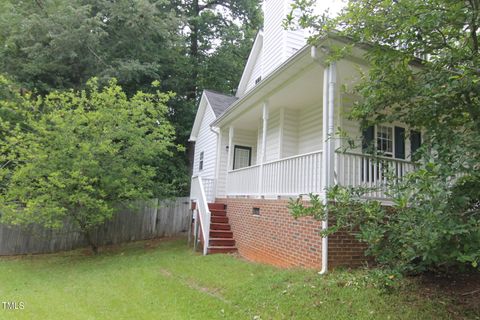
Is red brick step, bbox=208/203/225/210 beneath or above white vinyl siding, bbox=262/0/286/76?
beneath

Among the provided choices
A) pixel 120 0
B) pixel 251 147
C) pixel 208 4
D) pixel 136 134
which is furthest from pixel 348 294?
pixel 208 4

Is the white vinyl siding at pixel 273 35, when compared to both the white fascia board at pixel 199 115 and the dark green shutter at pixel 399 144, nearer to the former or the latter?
the white fascia board at pixel 199 115

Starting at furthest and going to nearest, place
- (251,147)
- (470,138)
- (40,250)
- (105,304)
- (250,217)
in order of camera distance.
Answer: (251,147) → (40,250) → (250,217) → (105,304) → (470,138)

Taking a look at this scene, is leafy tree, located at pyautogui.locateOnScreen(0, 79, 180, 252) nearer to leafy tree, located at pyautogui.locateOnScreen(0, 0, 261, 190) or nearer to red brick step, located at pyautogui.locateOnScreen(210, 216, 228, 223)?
red brick step, located at pyautogui.locateOnScreen(210, 216, 228, 223)

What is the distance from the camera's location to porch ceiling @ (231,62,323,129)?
7234mm

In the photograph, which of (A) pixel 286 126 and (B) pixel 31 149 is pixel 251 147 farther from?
(B) pixel 31 149

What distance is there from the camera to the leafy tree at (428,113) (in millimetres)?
2830

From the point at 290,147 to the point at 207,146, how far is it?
5847 millimetres

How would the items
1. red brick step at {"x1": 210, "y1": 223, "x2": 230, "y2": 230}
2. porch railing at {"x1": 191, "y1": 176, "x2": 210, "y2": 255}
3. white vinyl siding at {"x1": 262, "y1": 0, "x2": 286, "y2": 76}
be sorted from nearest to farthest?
porch railing at {"x1": 191, "y1": 176, "x2": 210, "y2": 255}
red brick step at {"x1": 210, "y1": 223, "x2": 230, "y2": 230}
white vinyl siding at {"x1": 262, "y1": 0, "x2": 286, "y2": 76}

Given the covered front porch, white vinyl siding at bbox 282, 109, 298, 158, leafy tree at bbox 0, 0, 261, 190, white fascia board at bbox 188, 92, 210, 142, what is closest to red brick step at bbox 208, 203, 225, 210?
the covered front porch

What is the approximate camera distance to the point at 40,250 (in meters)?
12.1

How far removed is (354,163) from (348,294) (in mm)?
2515

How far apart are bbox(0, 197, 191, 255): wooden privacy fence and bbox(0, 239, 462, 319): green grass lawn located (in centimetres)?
304

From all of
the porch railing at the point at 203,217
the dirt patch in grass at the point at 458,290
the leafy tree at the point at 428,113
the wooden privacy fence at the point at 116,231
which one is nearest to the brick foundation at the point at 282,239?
the porch railing at the point at 203,217
